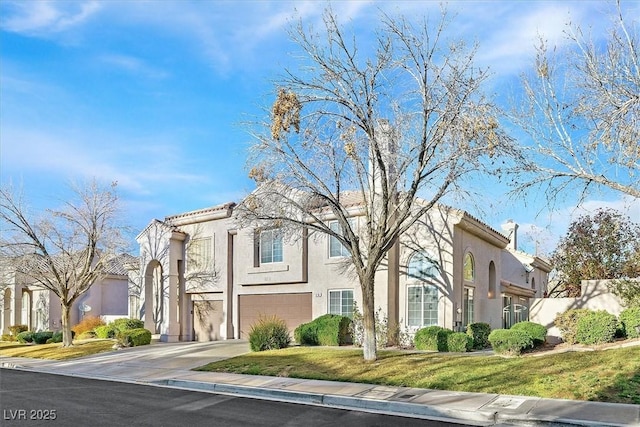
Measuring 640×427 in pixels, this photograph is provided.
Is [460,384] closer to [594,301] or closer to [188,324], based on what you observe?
[594,301]

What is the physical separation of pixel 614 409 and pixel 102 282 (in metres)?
38.2

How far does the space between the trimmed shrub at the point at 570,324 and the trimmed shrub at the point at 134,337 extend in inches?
743

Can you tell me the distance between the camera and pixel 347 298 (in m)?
24.9

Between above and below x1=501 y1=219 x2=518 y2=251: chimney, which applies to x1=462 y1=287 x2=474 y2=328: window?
below

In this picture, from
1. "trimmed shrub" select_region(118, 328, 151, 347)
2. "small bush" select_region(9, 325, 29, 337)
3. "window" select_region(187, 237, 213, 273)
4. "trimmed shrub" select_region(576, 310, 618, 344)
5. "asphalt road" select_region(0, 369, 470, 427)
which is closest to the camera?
"asphalt road" select_region(0, 369, 470, 427)

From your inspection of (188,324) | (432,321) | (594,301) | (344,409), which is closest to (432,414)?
(344,409)

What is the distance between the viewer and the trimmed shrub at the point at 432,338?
797 inches

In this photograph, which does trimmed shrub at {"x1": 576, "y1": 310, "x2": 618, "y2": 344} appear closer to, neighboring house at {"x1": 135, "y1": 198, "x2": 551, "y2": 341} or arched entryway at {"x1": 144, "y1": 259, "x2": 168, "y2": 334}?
neighboring house at {"x1": 135, "y1": 198, "x2": 551, "y2": 341}

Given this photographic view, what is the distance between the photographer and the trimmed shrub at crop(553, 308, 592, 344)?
1936cm

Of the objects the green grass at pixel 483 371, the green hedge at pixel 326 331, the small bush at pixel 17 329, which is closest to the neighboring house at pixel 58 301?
the small bush at pixel 17 329

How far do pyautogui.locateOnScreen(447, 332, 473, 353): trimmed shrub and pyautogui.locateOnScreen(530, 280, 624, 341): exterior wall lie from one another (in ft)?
12.2

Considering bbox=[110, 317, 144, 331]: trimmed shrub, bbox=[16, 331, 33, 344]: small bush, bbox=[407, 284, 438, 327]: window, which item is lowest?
bbox=[16, 331, 33, 344]: small bush

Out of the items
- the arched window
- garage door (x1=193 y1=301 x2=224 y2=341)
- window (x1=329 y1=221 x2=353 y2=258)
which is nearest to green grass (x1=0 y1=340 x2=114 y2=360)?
garage door (x1=193 y1=301 x2=224 y2=341)

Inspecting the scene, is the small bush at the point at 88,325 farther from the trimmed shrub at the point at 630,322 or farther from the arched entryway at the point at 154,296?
the trimmed shrub at the point at 630,322
